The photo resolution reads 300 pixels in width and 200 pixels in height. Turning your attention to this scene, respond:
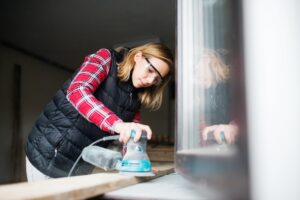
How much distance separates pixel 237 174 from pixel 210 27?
0.36 metres

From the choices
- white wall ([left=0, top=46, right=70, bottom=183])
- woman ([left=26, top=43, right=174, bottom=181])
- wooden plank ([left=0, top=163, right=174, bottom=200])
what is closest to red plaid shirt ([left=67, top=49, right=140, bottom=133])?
woman ([left=26, top=43, right=174, bottom=181])

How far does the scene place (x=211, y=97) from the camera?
0.58 m

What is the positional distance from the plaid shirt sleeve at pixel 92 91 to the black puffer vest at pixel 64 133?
0.07 m

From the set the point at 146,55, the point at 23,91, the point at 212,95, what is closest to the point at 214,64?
the point at 212,95

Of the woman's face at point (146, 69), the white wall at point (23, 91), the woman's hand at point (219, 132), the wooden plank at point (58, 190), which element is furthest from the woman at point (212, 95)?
the white wall at point (23, 91)

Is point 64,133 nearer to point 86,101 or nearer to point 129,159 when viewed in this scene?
point 86,101

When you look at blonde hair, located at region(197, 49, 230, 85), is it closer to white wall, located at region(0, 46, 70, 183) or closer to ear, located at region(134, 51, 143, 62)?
ear, located at region(134, 51, 143, 62)

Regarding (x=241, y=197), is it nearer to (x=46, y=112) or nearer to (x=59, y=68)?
(x=46, y=112)

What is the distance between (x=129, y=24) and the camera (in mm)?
3033

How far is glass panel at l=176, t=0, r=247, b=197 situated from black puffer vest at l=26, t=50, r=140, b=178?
1.81ft

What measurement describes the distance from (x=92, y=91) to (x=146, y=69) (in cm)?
30

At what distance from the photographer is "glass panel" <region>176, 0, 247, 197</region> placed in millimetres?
334

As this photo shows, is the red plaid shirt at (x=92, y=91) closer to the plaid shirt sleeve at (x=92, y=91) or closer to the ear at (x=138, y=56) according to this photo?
the plaid shirt sleeve at (x=92, y=91)

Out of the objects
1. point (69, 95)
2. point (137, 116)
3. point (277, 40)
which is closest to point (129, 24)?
point (137, 116)
